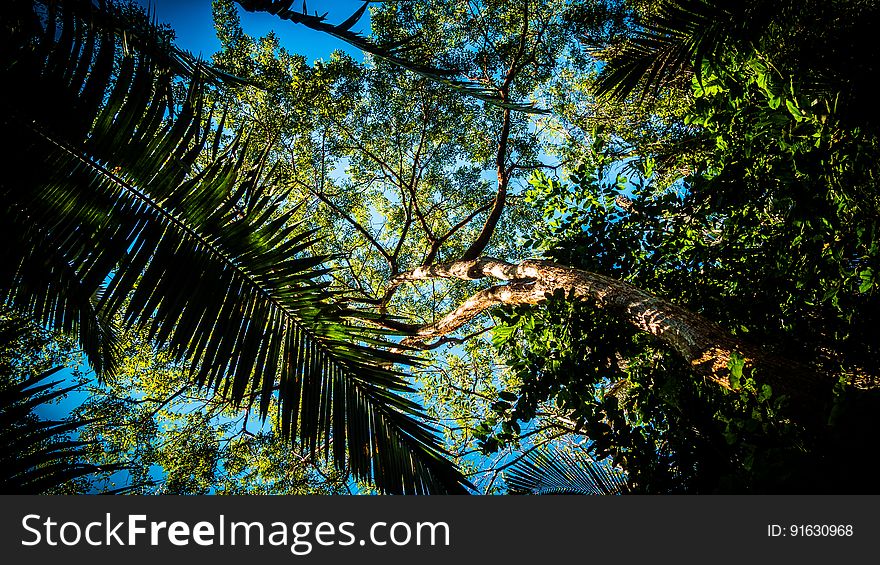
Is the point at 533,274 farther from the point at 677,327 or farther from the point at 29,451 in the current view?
the point at 29,451

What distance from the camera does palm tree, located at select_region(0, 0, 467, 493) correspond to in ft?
6.08

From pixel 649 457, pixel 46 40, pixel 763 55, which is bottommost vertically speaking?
pixel 649 457

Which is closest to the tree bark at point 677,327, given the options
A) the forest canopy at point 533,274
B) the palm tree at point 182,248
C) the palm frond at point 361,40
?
the forest canopy at point 533,274

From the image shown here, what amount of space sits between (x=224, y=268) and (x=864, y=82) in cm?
393

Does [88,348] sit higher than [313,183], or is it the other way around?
[313,183]

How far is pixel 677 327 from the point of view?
107 inches

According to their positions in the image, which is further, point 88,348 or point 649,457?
point 88,348

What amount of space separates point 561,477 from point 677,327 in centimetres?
133

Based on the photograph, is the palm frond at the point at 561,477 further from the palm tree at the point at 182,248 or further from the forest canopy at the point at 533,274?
the palm tree at the point at 182,248

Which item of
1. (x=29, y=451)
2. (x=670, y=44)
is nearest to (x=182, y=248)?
(x=29, y=451)

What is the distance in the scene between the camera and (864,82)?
238 cm
